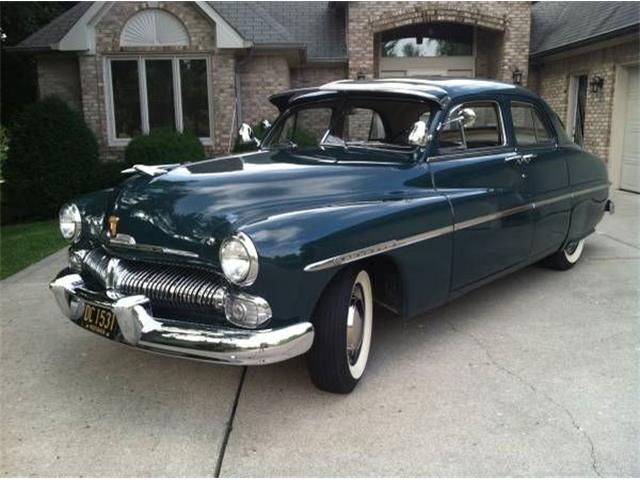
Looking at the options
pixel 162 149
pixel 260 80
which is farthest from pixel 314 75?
pixel 162 149

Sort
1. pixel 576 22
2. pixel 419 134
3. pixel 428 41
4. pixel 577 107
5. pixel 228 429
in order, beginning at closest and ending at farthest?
pixel 228 429, pixel 419 134, pixel 577 107, pixel 576 22, pixel 428 41

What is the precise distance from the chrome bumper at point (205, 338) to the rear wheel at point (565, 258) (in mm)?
3712

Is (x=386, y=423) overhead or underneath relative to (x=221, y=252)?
underneath

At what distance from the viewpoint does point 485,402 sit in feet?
11.1

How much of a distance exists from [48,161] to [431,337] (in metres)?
8.84

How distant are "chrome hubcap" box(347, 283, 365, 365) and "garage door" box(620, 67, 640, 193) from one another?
9.62 meters

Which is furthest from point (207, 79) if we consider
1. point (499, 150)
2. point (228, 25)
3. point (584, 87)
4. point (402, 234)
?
point (402, 234)

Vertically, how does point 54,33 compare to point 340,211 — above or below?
above

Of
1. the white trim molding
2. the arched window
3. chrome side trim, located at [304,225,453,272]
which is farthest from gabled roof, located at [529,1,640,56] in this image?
chrome side trim, located at [304,225,453,272]

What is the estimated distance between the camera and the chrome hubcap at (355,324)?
11.5 feet

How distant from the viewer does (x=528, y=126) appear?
5152mm

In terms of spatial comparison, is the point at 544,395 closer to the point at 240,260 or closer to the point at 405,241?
the point at 405,241

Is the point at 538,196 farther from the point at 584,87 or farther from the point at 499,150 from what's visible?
the point at 584,87

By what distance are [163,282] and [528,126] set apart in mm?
3447
